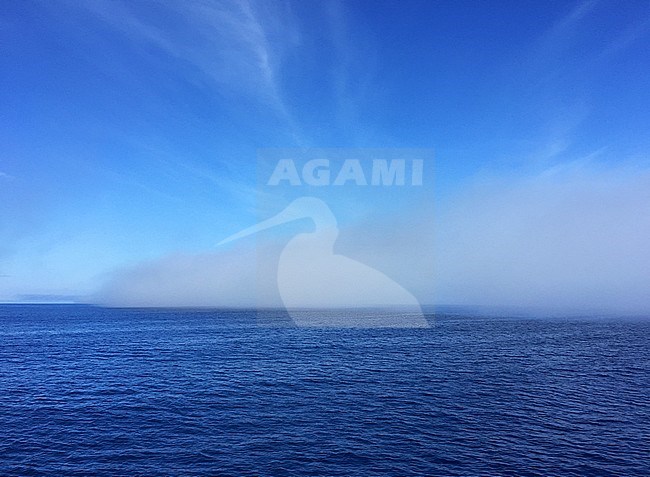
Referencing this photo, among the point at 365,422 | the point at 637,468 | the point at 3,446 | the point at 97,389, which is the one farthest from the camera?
the point at 97,389

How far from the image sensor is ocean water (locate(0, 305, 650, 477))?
1067 inches

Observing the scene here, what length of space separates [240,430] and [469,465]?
19.0 m

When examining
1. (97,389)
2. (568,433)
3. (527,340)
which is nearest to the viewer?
(568,433)

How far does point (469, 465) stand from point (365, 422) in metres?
10.5

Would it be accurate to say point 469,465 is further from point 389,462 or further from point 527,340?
point 527,340

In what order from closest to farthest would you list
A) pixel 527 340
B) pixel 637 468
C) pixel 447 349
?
pixel 637 468, pixel 447 349, pixel 527 340

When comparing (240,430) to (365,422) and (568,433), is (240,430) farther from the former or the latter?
(568,433)

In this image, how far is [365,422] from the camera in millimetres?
34656

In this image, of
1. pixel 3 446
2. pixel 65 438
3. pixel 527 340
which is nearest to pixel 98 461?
pixel 65 438

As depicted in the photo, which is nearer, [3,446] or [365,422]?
[3,446]

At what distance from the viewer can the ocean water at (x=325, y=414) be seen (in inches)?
1067

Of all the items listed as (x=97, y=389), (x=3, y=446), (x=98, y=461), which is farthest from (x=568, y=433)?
(x=97, y=389)

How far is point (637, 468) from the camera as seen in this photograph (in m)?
26.4

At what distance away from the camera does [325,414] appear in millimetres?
36844
